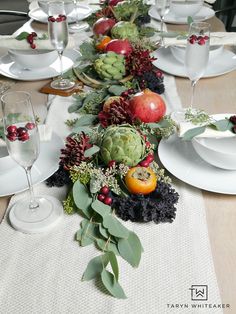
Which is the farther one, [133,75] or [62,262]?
[133,75]

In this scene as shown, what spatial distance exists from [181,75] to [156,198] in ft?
2.19

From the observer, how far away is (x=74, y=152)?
82 centimetres

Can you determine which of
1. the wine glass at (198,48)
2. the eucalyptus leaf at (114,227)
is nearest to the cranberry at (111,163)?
the eucalyptus leaf at (114,227)

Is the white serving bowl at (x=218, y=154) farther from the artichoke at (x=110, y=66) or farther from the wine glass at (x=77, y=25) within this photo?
the wine glass at (x=77, y=25)

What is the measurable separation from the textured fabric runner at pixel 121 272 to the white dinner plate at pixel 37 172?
3.1 inches

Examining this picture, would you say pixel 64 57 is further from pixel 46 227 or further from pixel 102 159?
pixel 46 227

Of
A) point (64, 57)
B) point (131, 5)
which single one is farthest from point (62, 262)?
point (131, 5)

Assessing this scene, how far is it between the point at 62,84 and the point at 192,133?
579 mm

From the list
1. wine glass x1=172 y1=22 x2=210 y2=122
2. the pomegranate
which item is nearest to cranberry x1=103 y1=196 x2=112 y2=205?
the pomegranate

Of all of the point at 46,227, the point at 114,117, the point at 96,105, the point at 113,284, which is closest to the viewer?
the point at 113,284

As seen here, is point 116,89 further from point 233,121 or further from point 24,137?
point 24,137

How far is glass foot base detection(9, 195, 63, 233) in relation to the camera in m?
0.73

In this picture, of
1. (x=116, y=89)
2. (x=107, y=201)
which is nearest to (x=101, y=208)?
(x=107, y=201)

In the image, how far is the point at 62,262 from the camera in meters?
0.67
